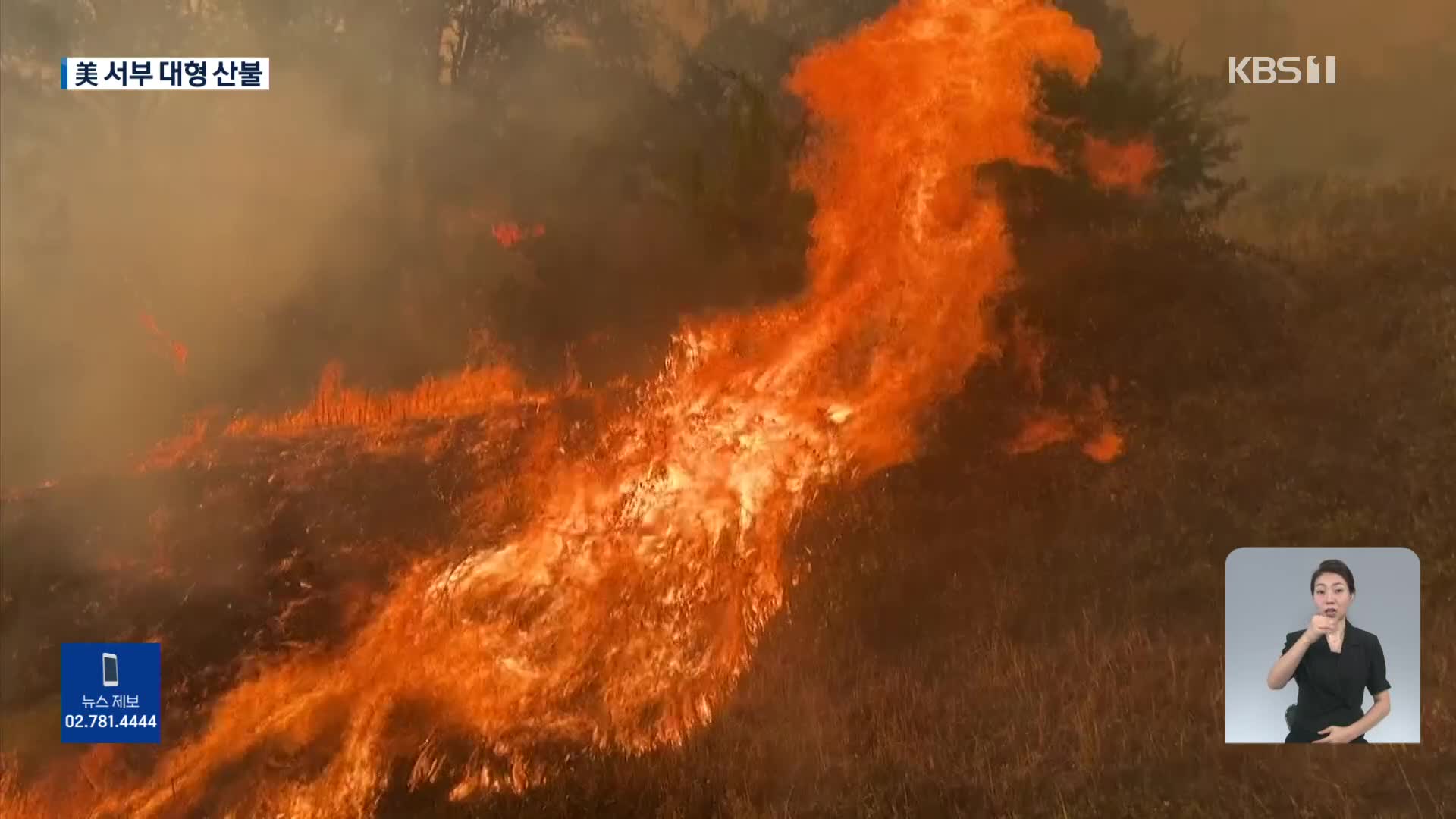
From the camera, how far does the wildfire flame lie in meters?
3.07

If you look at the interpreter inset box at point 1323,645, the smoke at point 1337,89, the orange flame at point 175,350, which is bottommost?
the interpreter inset box at point 1323,645

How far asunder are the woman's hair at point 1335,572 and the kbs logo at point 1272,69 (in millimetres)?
1690

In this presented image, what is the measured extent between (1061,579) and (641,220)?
1.97 metres

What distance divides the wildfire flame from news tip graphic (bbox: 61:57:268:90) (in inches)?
49.2

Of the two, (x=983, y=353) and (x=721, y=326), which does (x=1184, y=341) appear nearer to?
(x=983, y=353)

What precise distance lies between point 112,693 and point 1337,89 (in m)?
4.88

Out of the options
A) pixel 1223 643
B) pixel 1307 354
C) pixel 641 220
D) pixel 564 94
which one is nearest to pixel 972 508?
pixel 1223 643

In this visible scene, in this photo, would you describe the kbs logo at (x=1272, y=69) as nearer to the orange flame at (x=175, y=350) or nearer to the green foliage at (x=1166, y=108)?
the green foliage at (x=1166, y=108)

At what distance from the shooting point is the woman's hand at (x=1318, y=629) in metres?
2.95

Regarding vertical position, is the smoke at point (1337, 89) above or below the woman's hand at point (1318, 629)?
above

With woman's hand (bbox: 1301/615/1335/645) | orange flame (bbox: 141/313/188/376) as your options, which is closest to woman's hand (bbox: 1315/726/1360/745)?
woman's hand (bbox: 1301/615/1335/645)

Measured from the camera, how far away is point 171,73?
3.23 m

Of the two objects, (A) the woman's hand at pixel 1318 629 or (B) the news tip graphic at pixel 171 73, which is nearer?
(A) the woman's hand at pixel 1318 629

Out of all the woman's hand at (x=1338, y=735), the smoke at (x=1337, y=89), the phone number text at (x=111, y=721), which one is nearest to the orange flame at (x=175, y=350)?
the phone number text at (x=111, y=721)
